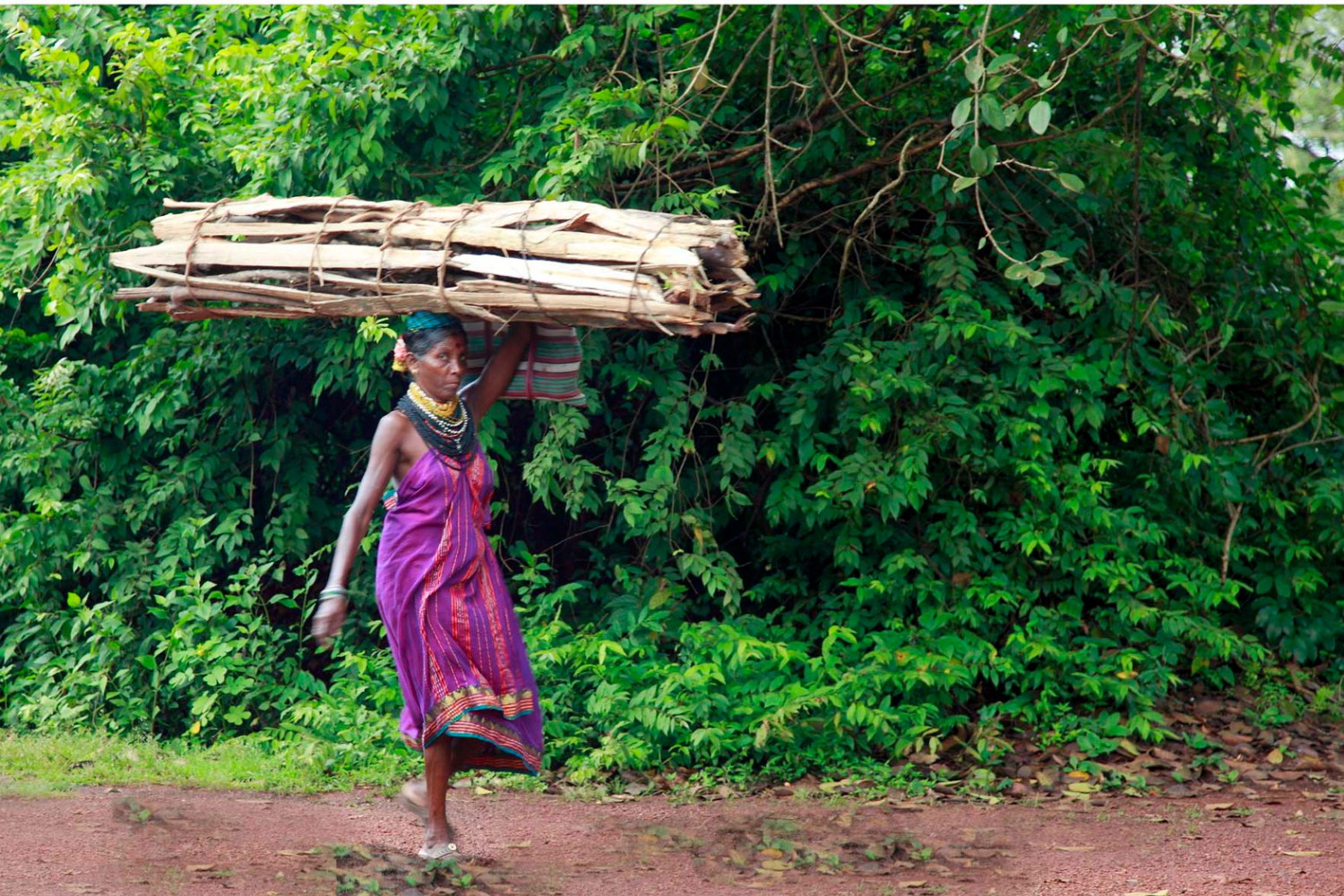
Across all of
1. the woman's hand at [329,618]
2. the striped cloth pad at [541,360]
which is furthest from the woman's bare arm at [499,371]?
the woman's hand at [329,618]

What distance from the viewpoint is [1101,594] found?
631 cm

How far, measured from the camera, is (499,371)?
4.38 m

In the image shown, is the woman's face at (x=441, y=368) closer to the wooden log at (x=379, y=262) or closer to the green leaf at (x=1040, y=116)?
the wooden log at (x=379, y=262)

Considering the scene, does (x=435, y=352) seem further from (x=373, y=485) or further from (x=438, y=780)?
(x=438, y=780)

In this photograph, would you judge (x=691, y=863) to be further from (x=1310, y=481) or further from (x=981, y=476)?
(x=1310, y=481)

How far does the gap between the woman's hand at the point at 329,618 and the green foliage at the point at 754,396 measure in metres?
1.97

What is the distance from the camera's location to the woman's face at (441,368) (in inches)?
163

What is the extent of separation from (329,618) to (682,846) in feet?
5.40

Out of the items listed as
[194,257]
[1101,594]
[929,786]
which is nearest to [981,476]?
[1101,594]

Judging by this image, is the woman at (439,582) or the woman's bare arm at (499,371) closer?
the woman at (439,582)

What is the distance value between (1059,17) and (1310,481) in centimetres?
280

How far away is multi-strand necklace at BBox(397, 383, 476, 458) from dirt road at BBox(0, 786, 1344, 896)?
137 cm

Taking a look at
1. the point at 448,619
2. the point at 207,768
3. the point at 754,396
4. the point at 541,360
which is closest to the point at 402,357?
the point at 541,360

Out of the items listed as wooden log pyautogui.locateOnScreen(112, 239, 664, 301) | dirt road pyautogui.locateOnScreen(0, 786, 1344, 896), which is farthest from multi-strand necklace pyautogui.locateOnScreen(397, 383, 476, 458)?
dirt road pyautogui.locateOnScreen(0, 786, 1344, 896)
